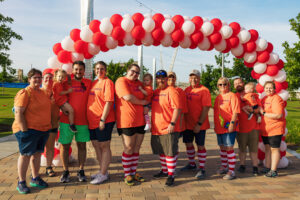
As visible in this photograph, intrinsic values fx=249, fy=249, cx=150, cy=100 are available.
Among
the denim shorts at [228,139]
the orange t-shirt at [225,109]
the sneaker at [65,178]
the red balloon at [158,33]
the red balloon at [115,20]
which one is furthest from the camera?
the red balloon at [158,33]

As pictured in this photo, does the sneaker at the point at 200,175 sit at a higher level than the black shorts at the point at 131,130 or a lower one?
lower

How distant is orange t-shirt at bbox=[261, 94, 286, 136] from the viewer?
4848 mm

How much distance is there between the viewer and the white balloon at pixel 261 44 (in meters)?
5.56

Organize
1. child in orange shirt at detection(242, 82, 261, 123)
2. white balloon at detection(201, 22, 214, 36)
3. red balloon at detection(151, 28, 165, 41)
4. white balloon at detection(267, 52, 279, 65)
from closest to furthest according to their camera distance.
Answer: child in orange shirt at detection(242, 82, 261, 123) < red balloon at detection(151, 28, 165, 41) < white balloon at detection(201, 22, 214, 36) < white balloon at detection(267, 52, 279, 65)

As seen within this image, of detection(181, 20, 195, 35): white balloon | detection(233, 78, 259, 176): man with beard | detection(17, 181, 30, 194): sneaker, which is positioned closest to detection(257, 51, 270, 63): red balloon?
detection(233, 78, 259, 176): man with beard

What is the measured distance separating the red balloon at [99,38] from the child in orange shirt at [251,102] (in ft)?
10.3

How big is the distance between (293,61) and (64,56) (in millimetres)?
11988

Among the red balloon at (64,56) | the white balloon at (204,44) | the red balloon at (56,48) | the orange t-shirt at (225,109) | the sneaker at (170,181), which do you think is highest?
the white balloon at (204,44)

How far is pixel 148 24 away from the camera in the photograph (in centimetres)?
517

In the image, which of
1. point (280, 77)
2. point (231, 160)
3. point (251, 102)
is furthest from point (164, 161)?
point (280, 77)

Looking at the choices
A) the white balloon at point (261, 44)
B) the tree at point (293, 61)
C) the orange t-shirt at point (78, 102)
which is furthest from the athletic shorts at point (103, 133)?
the tree at point (293, 61)

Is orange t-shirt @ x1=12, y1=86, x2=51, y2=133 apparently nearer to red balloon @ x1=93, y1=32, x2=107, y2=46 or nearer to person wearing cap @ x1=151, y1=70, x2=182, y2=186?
red balloon @ x1=93, y1=32, x2=107, y2=46

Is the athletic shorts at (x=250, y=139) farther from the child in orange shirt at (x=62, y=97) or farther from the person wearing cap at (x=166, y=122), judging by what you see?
the child in orange shirt at (x=62, y=97)

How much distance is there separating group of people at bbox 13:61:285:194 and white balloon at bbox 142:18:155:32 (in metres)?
1.24
